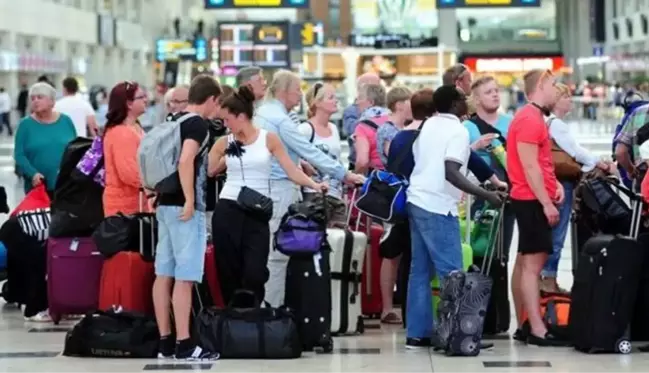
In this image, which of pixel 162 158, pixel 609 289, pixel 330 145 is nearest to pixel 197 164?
pixel 162 158

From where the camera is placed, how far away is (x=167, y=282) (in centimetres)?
794

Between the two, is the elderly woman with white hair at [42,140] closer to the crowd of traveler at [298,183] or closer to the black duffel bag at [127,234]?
the crowd of traveler at [298,183]

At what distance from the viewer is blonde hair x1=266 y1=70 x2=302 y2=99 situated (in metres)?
8.85

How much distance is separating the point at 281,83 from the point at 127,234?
1.34m

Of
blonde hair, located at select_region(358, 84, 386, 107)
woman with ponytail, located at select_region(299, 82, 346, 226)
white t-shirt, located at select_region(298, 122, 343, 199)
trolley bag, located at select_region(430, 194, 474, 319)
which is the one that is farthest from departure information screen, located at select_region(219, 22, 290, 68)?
trolley bag, located at select_region(430, 194, 474, 319)

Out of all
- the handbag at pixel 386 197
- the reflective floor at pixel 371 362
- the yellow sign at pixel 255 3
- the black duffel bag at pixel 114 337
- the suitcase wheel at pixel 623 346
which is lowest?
the reflective floor at pixel 371 362

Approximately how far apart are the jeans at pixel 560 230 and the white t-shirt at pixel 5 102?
121 ft

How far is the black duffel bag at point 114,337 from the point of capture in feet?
26.6

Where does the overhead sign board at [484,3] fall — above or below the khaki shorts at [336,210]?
above

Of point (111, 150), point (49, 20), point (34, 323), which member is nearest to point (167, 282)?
point (111, 150)

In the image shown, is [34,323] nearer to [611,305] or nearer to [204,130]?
[204,130]

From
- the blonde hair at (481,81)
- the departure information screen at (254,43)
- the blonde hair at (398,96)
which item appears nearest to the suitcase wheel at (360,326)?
the blonde hair at (398,96)

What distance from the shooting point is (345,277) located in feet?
28.7

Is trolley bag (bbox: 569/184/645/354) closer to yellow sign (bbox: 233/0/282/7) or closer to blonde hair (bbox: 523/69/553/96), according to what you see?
blonde hair (bbox: 523/69/553/96)
